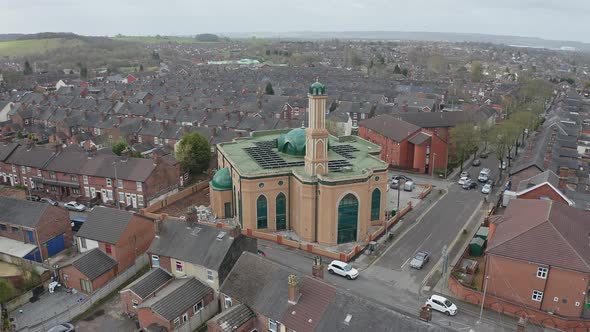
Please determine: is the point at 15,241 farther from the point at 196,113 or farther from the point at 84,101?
the point at 84,101

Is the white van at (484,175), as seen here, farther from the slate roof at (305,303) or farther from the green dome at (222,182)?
the slate roof at (305,303)

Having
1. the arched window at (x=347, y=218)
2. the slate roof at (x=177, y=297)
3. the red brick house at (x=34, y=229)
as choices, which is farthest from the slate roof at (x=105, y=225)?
the arched window at (x=347, y=218)

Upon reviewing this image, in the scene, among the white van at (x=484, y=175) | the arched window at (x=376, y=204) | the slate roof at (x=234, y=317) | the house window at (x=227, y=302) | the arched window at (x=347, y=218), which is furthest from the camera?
the white van at (x=484, y=175)

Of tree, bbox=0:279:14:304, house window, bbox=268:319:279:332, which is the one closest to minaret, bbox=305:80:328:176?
house window, bbox=268:319:279:332

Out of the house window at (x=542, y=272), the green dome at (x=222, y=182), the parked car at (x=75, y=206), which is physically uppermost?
the green dome at (x=222, y=182)

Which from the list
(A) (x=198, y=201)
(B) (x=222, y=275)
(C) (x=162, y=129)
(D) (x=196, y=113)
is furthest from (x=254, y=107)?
(B) (x=222, y=275)
